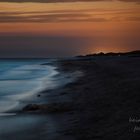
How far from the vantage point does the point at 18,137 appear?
11.2 metres

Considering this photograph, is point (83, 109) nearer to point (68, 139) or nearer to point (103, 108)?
point (103, 108)

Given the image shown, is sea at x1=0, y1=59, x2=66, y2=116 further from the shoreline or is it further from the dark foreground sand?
the dark foreground sand

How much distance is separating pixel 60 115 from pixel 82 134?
375 centimetres

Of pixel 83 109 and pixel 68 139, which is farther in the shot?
pixel 83 109

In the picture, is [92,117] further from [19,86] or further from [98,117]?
[19,86]

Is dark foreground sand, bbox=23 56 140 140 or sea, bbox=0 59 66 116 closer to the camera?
dark foreground sand, bbox=23 56 140 140

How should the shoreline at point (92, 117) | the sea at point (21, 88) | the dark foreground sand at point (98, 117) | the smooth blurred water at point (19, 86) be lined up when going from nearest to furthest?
the dark foreground sand at point (98, 117) → the shoreline at point (92, 117) → the sea at point (21, 88) → the smooth blurred water at point (19, 86)

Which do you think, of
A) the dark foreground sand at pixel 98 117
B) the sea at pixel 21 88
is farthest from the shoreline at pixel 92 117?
the sea at pixel 21 88

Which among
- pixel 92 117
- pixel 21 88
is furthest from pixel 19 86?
pixel 92 117

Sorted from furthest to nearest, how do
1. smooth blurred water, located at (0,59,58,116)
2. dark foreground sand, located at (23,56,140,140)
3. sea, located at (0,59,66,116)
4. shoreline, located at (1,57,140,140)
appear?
smooth blurred water, located at (0,59,58,116), sea, located at (0,59,66,116), shoreline, located at (1,57,140,140), dark foreground sand, located at (23,56,140,140)

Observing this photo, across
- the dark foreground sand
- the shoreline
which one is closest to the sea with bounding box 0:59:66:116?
the shoreline

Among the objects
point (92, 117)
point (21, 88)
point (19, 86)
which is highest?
point (92, 117)

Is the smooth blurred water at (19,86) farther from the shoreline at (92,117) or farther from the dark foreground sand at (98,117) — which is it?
the dark foreground sand at (98,117)

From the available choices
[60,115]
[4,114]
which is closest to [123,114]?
[60,115]
